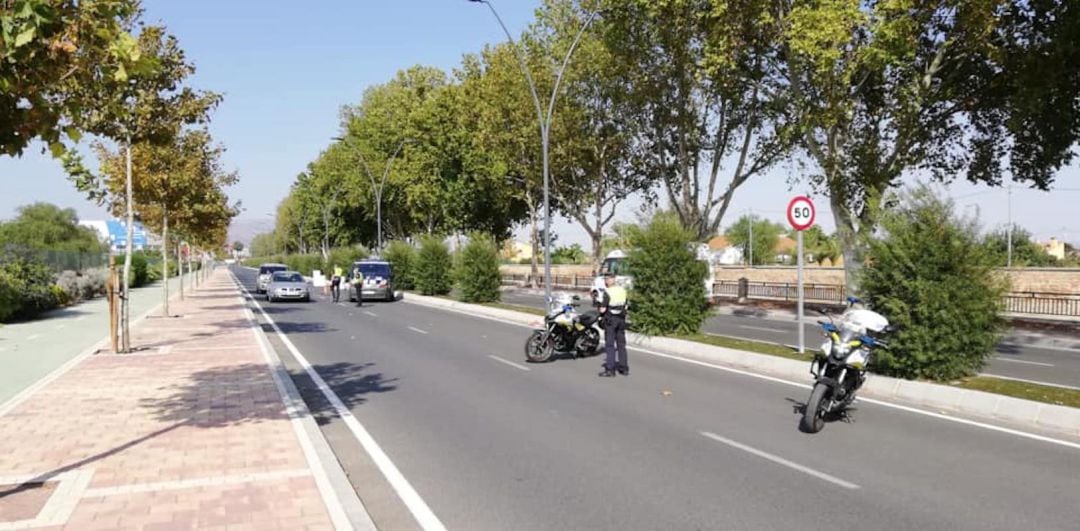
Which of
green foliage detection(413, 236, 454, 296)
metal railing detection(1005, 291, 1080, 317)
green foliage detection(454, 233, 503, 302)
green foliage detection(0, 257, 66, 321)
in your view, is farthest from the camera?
green foliage detection(413, 236, 454, 296)

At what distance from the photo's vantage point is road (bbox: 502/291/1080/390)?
13.3 metres

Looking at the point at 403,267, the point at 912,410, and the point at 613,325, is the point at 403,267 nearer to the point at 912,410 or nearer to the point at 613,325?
the point at 613,325

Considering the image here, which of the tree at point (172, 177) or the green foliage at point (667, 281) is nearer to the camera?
the green foliage at point (667, 281)

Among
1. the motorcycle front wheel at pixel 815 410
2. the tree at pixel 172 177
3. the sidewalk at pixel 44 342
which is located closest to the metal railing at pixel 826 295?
the motorcycle front wheel at pixel 815 410

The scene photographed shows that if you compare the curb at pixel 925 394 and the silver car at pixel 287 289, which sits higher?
the silver car at pixel 287 289

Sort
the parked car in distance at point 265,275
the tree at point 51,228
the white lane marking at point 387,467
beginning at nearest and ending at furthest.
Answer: the white lane marking at point 387,467 < the parked car in distance at point 265,275 < the tree at point 51,228

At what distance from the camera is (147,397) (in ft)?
33.6

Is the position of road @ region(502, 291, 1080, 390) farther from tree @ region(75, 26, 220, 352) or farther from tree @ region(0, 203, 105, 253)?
tree @ region(0, 203, 105, 253)

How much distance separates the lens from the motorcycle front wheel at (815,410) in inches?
329

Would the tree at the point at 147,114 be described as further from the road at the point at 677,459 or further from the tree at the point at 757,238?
the tree at the point at 757,238

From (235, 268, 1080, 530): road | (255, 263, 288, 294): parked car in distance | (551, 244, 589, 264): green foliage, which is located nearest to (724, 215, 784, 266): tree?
(551, 244, 589, 264): green foliage

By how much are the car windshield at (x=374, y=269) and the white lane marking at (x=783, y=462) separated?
1211 inches

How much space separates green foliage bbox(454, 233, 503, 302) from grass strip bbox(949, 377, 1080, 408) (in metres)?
22.5

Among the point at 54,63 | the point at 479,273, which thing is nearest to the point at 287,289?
the point at 479,273
